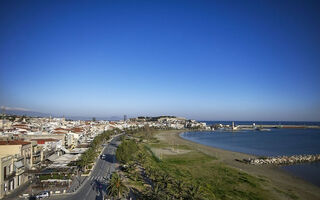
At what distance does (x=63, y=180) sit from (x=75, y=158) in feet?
32.7

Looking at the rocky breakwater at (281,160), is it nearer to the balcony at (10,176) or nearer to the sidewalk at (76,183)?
the sidewalk at (76,183)

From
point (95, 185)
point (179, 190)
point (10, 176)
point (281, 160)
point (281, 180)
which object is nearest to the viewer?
point (179, 190)

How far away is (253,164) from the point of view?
131ft

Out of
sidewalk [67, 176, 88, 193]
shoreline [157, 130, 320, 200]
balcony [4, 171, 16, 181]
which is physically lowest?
shoreline [157, 130, 320, 200]

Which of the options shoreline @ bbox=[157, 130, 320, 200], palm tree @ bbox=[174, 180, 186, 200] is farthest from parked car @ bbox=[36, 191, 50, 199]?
shoreline @ bbox=[157, 130, 320, 200]

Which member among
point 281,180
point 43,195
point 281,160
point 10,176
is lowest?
point 281,180

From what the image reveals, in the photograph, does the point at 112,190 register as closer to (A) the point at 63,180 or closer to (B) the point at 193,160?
(A) the point at 63,180

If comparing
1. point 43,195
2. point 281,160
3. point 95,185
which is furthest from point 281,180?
point 43,195

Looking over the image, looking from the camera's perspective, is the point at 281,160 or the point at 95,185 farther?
the point at 281,160

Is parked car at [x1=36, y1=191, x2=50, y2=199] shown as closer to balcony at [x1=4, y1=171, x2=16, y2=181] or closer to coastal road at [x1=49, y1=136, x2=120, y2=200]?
coastal road at [x1=49, y1=136, x2=120, y2=200]

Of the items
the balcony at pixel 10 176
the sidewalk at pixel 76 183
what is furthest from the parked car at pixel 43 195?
the balcony at pixel 10 176

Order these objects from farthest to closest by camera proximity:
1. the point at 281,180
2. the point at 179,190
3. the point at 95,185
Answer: the point at 281,180
the point at 95,185
the point at 179,190

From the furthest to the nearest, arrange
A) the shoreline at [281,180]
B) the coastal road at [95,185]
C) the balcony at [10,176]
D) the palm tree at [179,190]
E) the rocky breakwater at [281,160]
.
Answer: the rocky breakwater at [281,160] < the shoreline at [281,180] < the balcony at [10,176] < the coastal road at [95,185] < the palm tree at [179,190]

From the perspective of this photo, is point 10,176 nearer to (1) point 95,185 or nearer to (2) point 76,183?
(2) point 76,183
